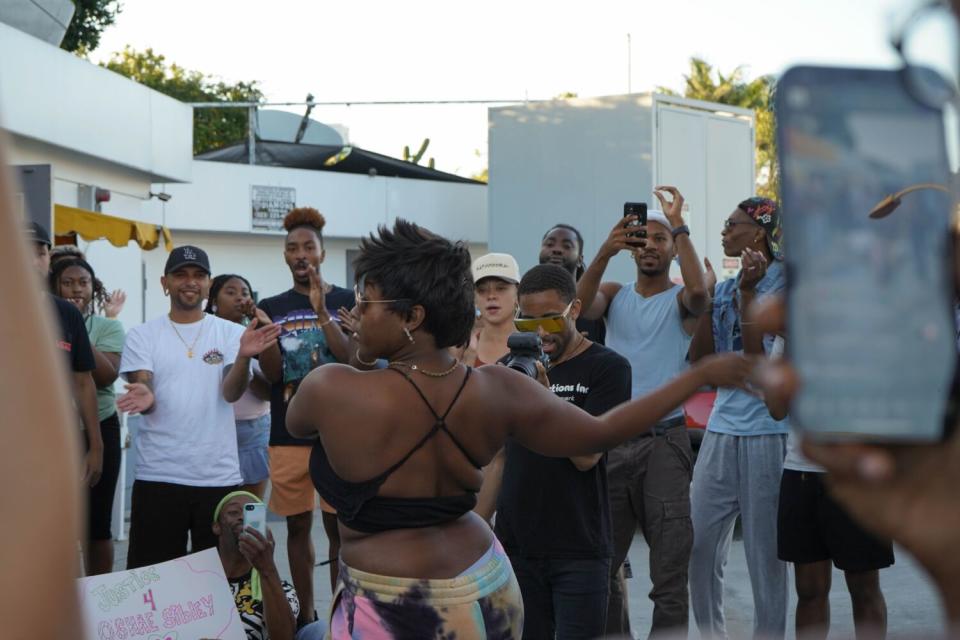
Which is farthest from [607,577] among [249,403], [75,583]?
[75,583]

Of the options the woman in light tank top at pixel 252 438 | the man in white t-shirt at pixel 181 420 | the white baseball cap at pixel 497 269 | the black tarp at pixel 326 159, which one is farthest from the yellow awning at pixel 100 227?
the black tarp at pixel 326 159

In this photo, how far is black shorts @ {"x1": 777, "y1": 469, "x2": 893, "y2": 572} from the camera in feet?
16.3

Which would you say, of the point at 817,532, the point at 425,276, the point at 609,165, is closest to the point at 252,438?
the point at 817,532

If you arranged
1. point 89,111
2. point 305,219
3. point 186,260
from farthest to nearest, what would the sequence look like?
point 89,111, point 305,219, point 186,260

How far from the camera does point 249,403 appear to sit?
23.4 feet

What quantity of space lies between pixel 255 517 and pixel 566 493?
4.25 ft

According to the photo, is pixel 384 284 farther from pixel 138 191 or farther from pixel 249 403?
pixel 138 191

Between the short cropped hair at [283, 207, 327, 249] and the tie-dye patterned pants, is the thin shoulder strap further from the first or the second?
the short cropped hair at [283, 207, 327, 249]

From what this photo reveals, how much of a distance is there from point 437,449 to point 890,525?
2.40 meters

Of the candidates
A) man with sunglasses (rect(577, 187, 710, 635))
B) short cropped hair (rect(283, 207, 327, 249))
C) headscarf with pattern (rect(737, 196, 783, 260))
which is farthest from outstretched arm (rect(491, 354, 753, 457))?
short cropped hair (rect(283, 207, 327, 249))

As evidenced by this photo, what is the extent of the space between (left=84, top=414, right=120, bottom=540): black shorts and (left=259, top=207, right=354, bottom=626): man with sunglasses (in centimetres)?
93

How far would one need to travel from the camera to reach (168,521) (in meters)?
6.11

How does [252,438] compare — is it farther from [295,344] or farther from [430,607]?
[430,607]

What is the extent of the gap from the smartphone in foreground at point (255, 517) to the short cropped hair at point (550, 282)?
4.79 feet
